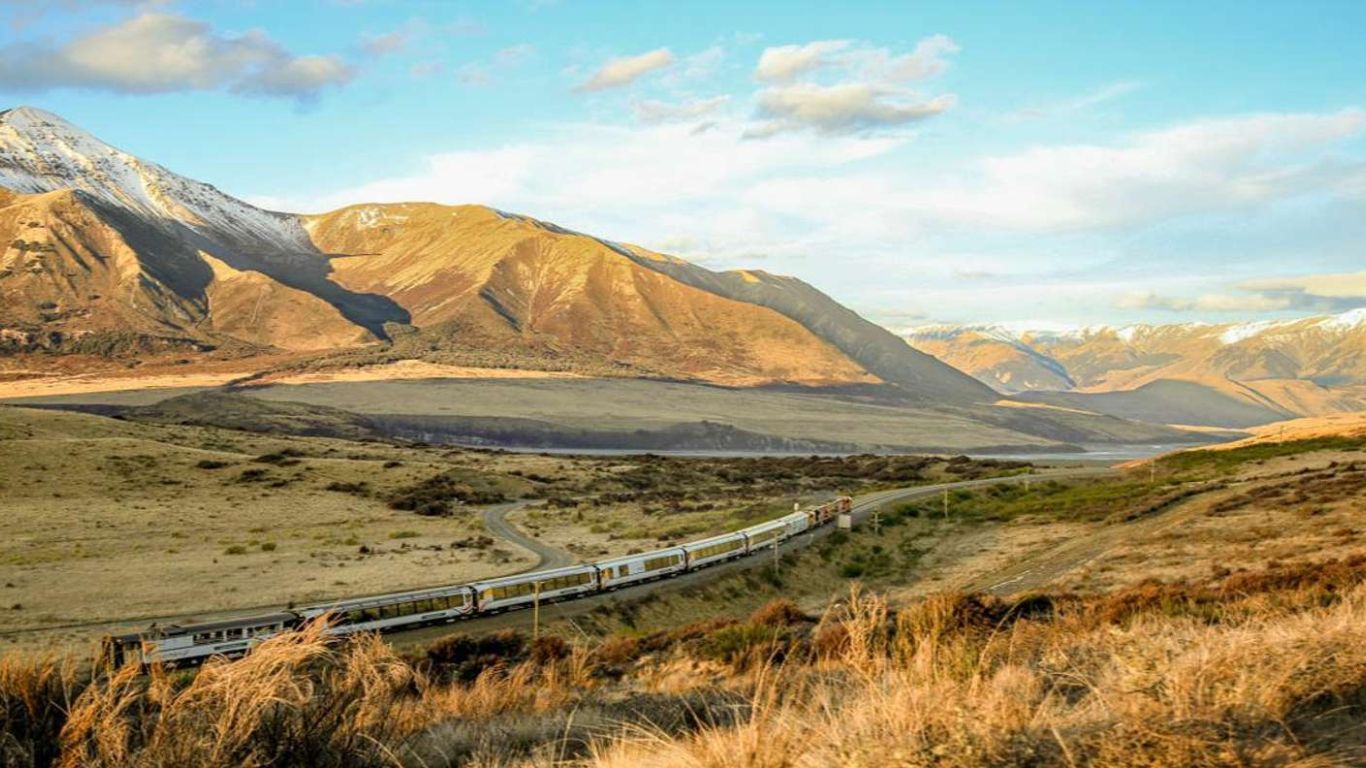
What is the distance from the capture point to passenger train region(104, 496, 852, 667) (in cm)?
3075

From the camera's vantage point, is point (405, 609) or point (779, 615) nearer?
point (779, 615)

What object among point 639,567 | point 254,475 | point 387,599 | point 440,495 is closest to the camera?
point 387,599

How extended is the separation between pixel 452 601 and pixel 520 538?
28.4 m

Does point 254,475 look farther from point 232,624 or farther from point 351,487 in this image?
point 232,624

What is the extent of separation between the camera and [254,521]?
225ft

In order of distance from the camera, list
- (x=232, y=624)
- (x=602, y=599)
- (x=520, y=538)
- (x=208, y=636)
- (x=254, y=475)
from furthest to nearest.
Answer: (x=254, y=475) < (x=520, y=538) < (x=602, y=599) < (x=232, y=624) < (x=208, y=636)

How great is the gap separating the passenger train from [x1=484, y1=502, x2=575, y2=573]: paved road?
933 cm

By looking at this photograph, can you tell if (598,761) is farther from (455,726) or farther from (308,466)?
(308,466)

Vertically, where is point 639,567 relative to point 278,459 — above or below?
below

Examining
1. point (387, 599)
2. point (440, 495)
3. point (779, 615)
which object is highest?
point (779, 615)

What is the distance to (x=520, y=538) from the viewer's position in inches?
2635

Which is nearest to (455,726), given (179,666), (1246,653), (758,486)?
(1246,653)

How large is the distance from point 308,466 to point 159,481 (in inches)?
603

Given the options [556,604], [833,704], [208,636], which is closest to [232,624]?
[208,636]
